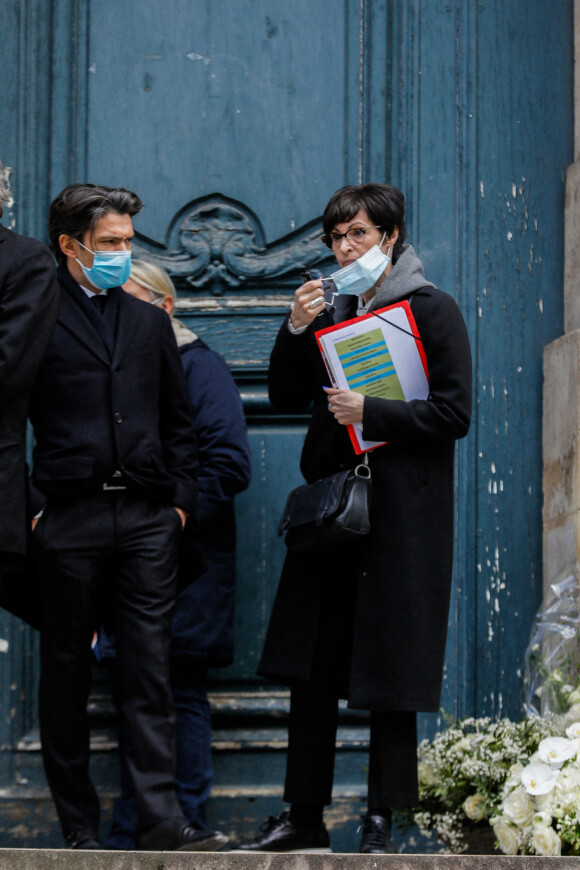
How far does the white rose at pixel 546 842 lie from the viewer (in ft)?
11.5

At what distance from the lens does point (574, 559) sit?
14.4 feet

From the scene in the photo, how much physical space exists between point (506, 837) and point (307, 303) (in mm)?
1444

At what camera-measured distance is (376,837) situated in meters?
3.62

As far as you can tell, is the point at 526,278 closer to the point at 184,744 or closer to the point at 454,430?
the point at 454,430

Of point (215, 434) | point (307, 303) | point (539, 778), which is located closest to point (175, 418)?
point (215, 434)

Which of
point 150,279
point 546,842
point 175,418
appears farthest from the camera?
point 150,279

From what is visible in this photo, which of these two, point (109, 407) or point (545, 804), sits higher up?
point (109, 407)

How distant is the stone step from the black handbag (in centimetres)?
88

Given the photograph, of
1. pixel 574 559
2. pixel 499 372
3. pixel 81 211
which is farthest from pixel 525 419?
pixel 81 211

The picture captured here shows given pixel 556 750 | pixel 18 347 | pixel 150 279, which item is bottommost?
pixel 556 750

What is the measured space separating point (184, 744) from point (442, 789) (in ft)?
2.62

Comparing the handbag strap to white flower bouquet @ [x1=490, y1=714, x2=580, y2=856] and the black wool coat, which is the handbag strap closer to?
the black wool coat

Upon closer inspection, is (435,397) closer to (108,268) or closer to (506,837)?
(108,268)

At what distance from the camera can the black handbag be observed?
12.2 ft
